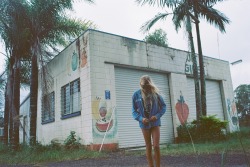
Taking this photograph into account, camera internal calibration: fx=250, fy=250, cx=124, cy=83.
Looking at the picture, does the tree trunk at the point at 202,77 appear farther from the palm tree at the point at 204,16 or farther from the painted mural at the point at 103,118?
the painted mural at the point at 103,118

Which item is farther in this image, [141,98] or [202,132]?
[202,132]

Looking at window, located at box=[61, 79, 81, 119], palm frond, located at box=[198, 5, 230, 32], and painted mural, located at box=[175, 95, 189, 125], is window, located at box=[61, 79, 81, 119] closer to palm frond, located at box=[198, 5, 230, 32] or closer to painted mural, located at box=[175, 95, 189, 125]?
painted mural, located at box=[175, 95, 189, 125]

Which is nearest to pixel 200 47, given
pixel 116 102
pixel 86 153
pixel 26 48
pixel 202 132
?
pixel 202 132

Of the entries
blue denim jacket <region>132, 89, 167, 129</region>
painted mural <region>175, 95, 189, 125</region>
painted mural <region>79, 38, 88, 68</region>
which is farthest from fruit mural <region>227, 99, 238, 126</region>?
blue denim jacket <region>132, 89, 167, 129</region>

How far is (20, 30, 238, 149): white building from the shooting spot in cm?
983

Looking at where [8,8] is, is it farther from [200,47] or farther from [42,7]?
[200,47]

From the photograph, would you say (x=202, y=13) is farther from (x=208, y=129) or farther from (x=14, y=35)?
(x=14, y=35)

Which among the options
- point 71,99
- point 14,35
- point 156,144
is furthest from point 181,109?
point 156,144

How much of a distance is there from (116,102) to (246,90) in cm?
3167

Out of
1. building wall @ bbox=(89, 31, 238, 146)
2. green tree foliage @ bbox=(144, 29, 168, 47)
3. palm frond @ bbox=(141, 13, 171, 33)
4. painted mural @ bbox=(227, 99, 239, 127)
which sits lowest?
painted mural @ bbox=(227, 99, 239, 127)

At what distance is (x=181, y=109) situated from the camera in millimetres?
12602

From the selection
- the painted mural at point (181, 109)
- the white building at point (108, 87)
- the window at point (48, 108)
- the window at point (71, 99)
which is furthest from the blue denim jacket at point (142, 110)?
the painted mural at point (181, 109)

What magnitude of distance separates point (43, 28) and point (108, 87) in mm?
4313

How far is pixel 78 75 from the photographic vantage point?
10.8 metres
